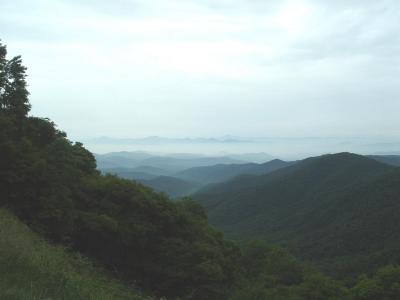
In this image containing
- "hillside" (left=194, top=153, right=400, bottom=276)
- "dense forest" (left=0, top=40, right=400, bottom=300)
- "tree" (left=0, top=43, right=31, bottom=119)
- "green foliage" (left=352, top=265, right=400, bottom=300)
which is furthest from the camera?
"hillside" (left=194, top=153, right=400, bottom=276)

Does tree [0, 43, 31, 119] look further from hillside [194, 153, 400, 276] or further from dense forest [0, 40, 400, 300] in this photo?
hillside [194, 153, 400, 276]

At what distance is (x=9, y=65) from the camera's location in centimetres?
2248

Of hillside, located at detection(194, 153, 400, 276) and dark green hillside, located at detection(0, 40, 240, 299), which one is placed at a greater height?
dark green hillside, located at detection(0, 40, 240, 299)

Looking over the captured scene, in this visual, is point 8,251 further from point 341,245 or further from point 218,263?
point 341,245

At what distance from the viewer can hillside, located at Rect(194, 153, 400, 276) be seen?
266 feet

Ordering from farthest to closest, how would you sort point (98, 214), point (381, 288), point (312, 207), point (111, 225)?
point (312, 207), point (381, 288), point (98, 214), point (111, 225)

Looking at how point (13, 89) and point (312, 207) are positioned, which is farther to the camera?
point (312, 207)

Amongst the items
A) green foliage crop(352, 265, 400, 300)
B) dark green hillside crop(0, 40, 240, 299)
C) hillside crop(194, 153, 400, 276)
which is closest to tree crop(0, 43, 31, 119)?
dark green hillside crop(0, 40, 240, 299)

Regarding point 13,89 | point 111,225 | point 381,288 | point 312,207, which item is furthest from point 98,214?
point 312,207

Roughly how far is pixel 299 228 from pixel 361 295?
74213 millimetres

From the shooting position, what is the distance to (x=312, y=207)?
113625 millimetres

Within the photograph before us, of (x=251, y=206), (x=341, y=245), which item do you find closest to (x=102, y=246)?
(x=341, y=245)

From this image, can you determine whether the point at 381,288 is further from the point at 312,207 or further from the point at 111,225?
the point at 312,207

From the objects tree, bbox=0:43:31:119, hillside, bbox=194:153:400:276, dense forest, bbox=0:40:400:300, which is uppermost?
tree, bbox=0:43:31:119
